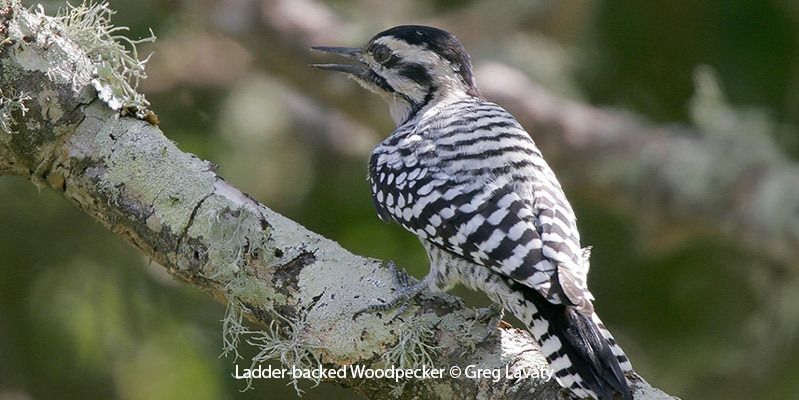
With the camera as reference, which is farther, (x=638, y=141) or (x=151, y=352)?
(x=638, y=141)

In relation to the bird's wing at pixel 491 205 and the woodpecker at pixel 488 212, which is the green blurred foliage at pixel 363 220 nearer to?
the woodpecker at pixel 488 212

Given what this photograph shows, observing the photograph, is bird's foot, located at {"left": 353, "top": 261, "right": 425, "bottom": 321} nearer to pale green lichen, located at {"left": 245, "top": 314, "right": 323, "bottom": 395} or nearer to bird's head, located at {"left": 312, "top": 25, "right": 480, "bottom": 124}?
pale green lichen, located at {"left": 245, "top": 314, "right": 323, "bottom": 395}

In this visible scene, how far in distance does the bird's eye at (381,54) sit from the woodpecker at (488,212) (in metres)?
0.01

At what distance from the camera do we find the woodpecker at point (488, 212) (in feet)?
8.52

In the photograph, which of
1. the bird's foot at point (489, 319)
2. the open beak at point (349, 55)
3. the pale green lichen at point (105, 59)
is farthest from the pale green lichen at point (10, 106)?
the open beak at point (349, 55)

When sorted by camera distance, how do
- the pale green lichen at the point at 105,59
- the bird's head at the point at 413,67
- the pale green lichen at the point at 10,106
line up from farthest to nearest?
the bird's head at the point at 413,67 → the pale green lichen at the point at 105,59 → the pale green lichen at the point at 10,106

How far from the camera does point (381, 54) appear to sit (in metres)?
4.14

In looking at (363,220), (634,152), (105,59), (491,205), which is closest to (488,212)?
(491,205)

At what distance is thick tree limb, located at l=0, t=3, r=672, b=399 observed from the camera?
8.75 ft

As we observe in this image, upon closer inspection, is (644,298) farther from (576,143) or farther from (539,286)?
(539,286)

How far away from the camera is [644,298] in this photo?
5562mm

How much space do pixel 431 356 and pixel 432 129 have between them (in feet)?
3.89

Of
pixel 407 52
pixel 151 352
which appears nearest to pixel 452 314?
pixel 407 52

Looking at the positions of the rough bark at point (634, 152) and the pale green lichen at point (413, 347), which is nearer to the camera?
the pale green lichen at point (413, 347)
